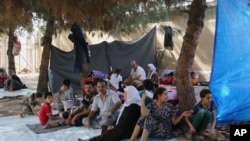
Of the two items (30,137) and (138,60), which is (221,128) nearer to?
(30,137)

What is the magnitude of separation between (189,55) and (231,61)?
0.51 m

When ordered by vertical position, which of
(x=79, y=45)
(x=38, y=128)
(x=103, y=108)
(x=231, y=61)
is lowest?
(x=38, y=128)

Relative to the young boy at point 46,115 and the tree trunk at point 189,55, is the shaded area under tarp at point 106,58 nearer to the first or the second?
the young boy at point 46,115

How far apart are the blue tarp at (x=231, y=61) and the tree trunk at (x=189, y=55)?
0.81ft

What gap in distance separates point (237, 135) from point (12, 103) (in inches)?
222

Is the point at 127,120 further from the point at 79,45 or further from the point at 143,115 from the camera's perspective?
the point at 79,45

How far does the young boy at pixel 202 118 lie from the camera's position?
3502 millimetres

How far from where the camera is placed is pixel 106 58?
8.78 meters

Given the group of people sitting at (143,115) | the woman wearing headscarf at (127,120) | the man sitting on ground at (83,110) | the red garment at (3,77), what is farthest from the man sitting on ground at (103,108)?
the red garment at (3,77)

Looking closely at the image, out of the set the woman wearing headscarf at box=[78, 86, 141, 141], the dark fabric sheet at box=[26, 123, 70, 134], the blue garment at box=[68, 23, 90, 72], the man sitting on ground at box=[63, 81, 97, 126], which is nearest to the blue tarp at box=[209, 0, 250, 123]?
the woman wearing headscarf at box=[78, 86, 141, 141]

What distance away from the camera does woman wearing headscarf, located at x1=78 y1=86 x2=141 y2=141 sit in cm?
351

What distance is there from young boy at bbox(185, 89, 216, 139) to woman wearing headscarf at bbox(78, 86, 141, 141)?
562mm

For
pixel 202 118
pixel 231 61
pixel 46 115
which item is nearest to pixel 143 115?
pixel 202 118

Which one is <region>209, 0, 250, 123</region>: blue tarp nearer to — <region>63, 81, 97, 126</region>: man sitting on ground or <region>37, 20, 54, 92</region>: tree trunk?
<region>63, 81, 97, 126</region>: man sitting on ground
